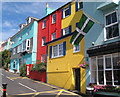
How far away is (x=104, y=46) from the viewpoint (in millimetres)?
9797

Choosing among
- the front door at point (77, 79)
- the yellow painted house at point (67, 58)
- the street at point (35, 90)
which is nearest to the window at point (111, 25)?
the yellow painted house at point (67, 58)

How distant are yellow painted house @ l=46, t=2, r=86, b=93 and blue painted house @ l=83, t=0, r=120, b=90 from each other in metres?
1.07

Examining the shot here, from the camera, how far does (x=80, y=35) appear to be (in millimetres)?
10609

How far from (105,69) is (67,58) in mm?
4763

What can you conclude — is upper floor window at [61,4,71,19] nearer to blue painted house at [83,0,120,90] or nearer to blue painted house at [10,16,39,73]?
A: blue painted house at [83,0,120,90]

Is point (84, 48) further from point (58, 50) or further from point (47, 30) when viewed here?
point (47, 30)

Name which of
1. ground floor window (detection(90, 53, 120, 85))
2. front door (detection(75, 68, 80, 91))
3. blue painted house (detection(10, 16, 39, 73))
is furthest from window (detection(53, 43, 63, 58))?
blue painted house (detection(10, 16, 39, 73))

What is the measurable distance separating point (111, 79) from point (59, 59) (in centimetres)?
670

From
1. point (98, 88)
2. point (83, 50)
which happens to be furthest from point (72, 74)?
point (98, 88)

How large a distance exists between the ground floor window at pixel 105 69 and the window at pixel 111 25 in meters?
1.45

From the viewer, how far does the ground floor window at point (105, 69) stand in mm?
9195

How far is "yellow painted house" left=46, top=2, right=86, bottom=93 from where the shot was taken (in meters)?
12.7

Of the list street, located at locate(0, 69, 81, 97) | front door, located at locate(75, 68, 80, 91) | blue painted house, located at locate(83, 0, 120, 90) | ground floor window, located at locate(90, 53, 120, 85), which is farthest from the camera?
front door, located at locate(75, 68, 80, 91)

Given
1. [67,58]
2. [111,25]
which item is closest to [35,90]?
[67,58]
